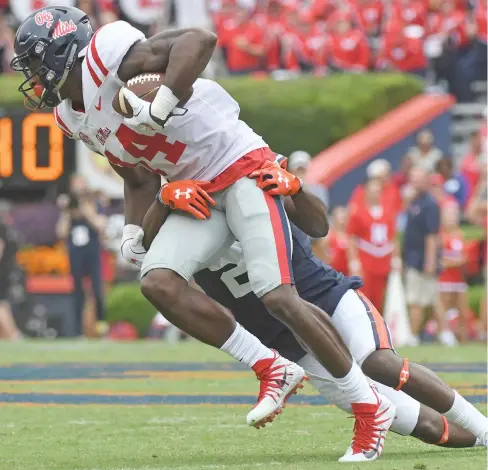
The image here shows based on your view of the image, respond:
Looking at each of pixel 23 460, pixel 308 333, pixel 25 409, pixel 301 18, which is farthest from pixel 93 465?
pixel 301 18

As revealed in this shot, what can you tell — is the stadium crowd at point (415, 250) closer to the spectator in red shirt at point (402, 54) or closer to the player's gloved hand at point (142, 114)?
the spectator in red shirt at point (402, 54)

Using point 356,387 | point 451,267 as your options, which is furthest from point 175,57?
point 451,267

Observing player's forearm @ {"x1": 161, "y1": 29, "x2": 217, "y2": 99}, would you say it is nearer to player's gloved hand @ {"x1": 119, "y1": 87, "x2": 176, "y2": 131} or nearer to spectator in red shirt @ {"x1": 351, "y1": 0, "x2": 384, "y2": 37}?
player's gloved hand @ {"x1": 119, "y1": 87, "x2": 176, "y2": 131}

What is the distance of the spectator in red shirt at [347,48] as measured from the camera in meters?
16.1

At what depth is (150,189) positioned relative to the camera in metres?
5.60

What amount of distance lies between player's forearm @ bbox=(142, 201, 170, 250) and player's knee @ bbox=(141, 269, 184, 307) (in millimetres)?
310

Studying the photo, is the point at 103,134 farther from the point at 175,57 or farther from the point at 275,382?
the point at 275,382

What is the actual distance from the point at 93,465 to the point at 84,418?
1.74 meters

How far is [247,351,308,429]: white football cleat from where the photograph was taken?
16.3 ft

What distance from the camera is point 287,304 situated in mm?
4965

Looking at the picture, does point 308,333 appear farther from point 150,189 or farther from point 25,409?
point 25,409

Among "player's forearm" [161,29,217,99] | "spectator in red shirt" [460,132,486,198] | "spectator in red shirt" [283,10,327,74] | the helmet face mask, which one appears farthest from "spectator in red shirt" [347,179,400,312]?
"player's forearm" [161,29,217,99]

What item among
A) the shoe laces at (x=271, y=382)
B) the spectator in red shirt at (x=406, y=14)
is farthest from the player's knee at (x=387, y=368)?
the spectator in red shirt at (x=406, y=14)

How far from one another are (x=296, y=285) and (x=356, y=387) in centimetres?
52
